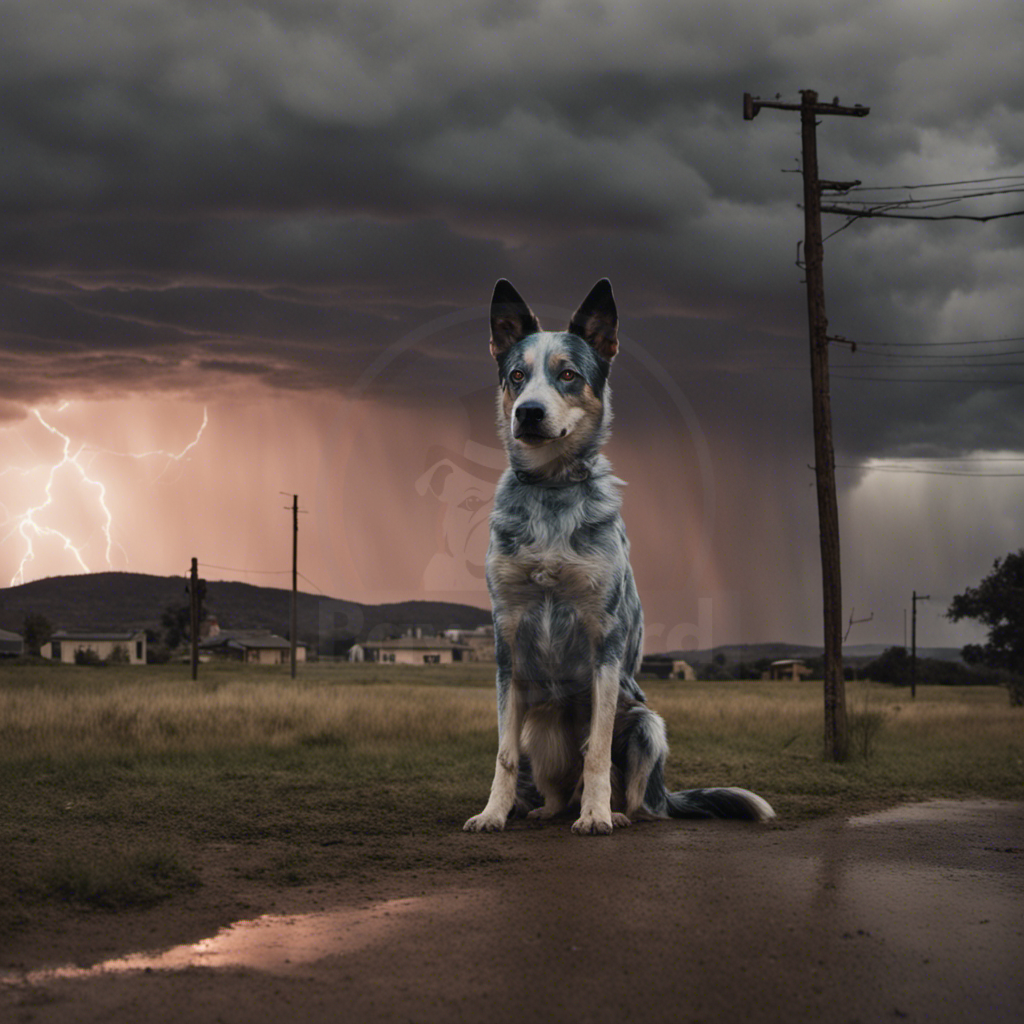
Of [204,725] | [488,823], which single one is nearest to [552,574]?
[488,823]

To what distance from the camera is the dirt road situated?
4.17 meters

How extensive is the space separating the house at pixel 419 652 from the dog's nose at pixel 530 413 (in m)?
90.7

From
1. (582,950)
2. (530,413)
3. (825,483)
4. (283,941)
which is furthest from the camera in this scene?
(825,483)

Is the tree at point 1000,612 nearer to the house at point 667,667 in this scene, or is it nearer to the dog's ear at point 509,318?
the house at point 667,667

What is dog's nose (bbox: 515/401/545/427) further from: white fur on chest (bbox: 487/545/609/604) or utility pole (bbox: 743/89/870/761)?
utility pole (bbox: 743/89/870/761)

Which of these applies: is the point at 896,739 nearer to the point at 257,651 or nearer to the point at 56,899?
the point at 56,899

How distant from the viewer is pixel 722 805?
8.80m

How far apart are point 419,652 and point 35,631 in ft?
110

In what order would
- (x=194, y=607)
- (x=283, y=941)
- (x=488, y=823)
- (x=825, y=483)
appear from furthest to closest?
(x=194, y=607), (x=825, y=483), (x=488, y=823), (x=283, y=941)

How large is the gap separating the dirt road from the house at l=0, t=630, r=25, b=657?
89555 millimetres

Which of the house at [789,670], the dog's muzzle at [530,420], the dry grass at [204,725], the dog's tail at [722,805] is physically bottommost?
the house at [789,670]

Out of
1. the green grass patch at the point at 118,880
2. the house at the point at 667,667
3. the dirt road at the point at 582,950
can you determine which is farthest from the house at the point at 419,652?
the dirt road at the point at 582,950

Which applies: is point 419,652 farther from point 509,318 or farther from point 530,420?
point 530,420

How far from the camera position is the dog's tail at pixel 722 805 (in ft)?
28.6
